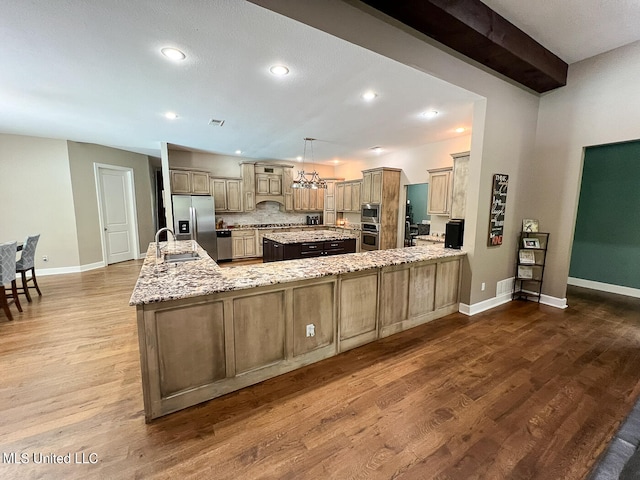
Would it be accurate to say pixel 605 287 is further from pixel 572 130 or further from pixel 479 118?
pixel 479 118

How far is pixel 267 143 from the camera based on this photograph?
5.75 meters

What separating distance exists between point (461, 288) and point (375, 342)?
163 cm

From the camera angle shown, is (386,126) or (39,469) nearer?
A: (39,469)

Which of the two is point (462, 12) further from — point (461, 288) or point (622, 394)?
point (622, 394)

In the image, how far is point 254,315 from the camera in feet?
6.97

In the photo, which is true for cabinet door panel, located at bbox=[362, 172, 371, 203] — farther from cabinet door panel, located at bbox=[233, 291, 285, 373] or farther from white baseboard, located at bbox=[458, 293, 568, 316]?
cabinet door panel, located at bbox=[233, 291, 285, 373]

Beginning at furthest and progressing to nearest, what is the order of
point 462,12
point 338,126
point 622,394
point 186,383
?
point 338,126 → point 462,12 → point 622,394 → point 186,383

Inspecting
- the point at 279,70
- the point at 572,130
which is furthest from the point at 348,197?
the point at 279,70

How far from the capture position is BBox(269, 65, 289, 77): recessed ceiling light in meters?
2.61

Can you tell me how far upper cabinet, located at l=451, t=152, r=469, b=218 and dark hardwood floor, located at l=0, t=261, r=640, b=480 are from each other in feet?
6.44

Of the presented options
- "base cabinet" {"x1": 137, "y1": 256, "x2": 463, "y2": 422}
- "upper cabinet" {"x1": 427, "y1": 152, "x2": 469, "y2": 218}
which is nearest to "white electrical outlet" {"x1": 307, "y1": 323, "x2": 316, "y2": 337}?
"base cabinet" {"x1": 137, "y1": 256, "x2": 463, "y2": 422}

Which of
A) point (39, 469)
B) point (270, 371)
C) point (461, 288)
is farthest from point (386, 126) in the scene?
point (39, 469)

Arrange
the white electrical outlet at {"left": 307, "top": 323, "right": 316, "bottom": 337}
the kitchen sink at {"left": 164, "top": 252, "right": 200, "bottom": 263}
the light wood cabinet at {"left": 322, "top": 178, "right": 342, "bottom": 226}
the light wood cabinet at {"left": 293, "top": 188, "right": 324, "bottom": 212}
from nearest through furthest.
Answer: the white electrical outlet at {"left": 307, "top": 323, "right": 316, "bottom": 337}, the kitchen sink at {"left": 164, "top": 252, "right": 200, "bottom": 263}, the light wood cabinet at {"left": 293, "top": 188, "right": 324, "bottom": 212}, the light wood cabinet at {"left": 322, "top": 178, "right": 342, "bottom": 226}

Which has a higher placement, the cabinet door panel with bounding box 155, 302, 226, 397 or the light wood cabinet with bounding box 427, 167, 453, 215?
the light wood cabinet with bounding box 427, 167, 453, 215
